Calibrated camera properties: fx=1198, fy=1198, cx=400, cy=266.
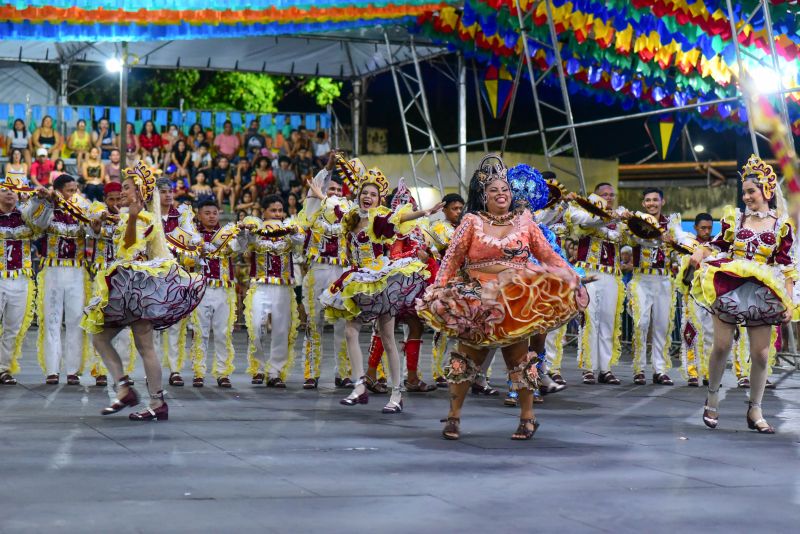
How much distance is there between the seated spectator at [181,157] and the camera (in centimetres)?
2289

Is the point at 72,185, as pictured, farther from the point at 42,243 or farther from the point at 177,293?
the point at 177,293

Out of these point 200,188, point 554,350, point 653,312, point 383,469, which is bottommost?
point 383,469

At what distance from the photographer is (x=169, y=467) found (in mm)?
6559

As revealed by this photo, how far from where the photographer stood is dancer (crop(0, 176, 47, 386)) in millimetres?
11172

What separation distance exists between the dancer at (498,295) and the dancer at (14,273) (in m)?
4.93

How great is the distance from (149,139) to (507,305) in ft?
55.8

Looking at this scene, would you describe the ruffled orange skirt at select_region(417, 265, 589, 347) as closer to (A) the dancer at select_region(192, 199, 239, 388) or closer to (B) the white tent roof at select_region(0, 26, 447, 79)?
(A) the dancer at select_region(192, 199, 239, 388)

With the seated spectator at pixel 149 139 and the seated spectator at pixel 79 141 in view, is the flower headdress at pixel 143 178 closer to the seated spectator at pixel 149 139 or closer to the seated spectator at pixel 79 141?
the seated spectator at pixel 79 141

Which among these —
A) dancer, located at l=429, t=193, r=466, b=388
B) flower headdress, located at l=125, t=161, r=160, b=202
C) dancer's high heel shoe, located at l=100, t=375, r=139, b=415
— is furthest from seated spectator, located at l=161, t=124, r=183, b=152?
dancer's high heel shoe, located at l=100, t=375, r=139, b=415

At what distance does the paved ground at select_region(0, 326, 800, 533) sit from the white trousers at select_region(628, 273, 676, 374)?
237cm

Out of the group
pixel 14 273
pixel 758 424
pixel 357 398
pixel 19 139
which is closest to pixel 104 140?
pixel 19 139

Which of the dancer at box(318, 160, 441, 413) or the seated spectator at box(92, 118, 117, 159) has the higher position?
the seated spectator at box(92, 118, 117, 159)

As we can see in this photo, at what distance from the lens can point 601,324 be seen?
12250 mm

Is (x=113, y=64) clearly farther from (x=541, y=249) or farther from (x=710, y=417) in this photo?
(x=710, y=417)
